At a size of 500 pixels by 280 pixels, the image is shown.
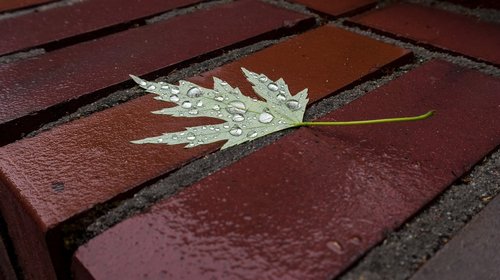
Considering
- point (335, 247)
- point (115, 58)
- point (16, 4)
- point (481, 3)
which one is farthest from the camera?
point (16, 4)

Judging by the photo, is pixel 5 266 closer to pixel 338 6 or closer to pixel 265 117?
pixel 265 117

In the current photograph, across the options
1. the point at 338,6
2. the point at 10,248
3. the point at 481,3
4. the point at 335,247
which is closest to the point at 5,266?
the point at 10,248

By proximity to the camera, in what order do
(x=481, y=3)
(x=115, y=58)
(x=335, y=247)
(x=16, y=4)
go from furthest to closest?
(x=16, y=4) → (x=481, y=3) → (x=115, y=58) → (x=335, y=247)

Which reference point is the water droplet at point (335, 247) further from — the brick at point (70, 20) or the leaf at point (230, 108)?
the brick at point (70, 20)

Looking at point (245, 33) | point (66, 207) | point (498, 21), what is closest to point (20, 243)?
point (66, 207)

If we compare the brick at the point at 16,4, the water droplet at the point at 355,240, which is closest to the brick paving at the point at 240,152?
the water droplet at the point at 355,240

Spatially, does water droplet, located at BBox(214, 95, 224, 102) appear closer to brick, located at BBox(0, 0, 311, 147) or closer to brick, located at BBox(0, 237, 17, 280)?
brick, located at BBox(0, 0, 311, 147)

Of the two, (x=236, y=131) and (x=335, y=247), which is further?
(x=236, y=131)
